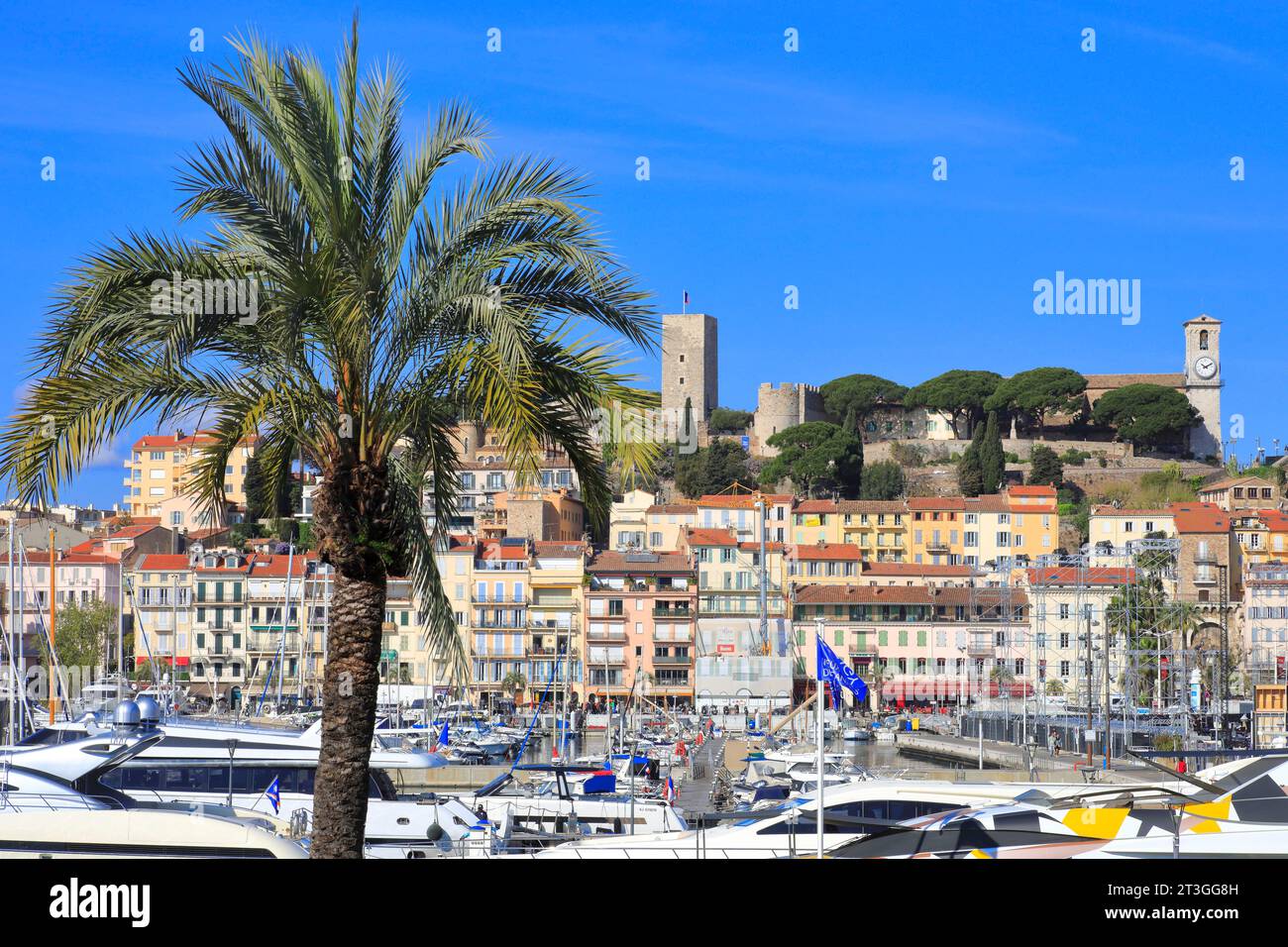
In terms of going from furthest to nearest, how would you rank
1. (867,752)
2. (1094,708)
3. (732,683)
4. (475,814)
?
(732,683) → (1094,708) → (867,752) → (475,814)

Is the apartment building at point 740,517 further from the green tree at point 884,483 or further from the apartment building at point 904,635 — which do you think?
the green tree at point 884,483

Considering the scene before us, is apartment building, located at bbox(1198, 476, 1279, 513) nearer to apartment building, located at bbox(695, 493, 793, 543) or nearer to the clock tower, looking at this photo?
the clock tower

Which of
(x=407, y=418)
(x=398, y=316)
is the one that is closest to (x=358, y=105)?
(x=398, y=316)

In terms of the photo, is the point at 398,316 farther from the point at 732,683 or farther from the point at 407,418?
the point at 732,683

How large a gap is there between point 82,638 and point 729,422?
87.6 meters

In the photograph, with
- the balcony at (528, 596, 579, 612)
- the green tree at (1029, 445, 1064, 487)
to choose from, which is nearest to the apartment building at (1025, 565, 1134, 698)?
the balcony at (528, 596, 579, 612)

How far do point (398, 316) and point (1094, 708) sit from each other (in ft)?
213

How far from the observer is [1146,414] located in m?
147

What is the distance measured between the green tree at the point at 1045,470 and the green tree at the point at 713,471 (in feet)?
76.3

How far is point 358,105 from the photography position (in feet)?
32.7

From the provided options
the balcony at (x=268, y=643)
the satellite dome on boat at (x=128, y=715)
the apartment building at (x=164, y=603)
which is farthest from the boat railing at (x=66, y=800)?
the apartment building at (x=164, y=603)

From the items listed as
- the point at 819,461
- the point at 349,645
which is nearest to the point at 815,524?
the point at 819,461

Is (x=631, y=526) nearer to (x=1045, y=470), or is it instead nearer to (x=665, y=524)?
(x=665, y=524)
